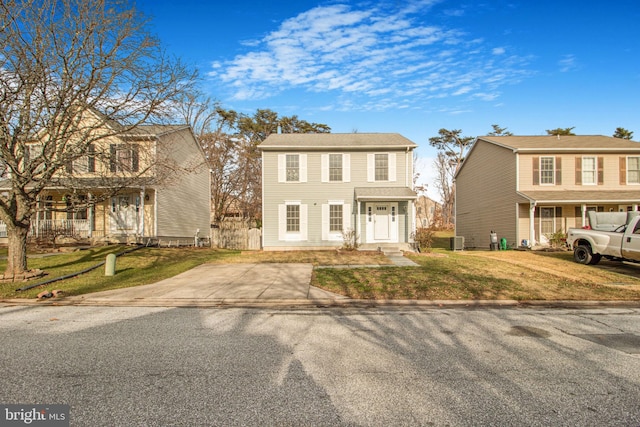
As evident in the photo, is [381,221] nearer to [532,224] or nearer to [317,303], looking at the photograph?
[532,224]

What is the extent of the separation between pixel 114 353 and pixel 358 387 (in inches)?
132

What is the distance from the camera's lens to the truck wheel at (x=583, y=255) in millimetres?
13766

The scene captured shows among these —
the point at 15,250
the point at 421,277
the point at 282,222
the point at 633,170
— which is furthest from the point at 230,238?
the point at 633,170

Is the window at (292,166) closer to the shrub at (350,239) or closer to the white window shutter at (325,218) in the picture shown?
the white window shutter at (325,218)

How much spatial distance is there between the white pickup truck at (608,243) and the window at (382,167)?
9106 millimetres

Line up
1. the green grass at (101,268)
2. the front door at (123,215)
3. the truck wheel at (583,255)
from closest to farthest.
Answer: the green grass at (101,268) → the truck wheel at (583,255) → the front door at (123,215)

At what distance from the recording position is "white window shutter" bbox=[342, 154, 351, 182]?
2020cm

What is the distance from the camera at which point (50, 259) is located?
14734mm

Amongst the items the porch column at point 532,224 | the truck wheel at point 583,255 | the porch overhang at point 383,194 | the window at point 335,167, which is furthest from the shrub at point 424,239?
the truck wheel at point 583,255

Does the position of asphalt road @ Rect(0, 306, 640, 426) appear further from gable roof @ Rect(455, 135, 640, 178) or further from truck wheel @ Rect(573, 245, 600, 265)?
gable roof @ Rect(455, 135, 640, 178)

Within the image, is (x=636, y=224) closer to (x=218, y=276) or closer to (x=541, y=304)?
(x=541, y=304)

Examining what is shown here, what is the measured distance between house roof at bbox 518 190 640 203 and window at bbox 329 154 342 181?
10.5 meters

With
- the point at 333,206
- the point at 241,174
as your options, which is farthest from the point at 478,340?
the point at 241,174

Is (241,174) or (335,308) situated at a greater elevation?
(241,174)
